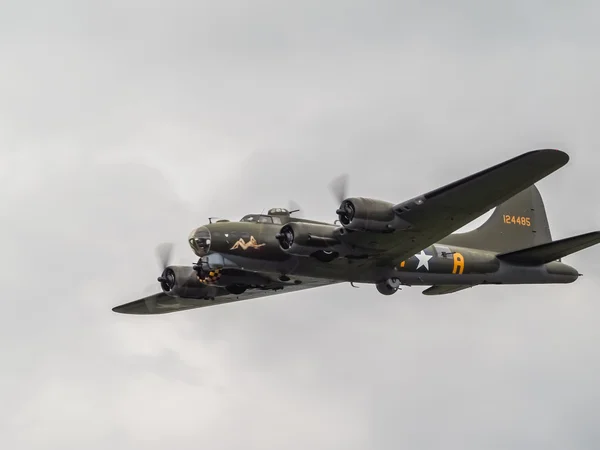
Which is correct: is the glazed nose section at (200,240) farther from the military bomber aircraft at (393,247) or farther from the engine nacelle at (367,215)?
the engine nacelle at (367,215)

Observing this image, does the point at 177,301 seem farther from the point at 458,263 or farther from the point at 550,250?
the point at 550,250

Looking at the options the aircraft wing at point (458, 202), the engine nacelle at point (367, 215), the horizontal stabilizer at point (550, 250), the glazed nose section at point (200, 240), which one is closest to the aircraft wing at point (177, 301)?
the glazed nose section at point (200, 240)

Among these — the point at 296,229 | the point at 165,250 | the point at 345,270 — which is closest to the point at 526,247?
the point at 345,270

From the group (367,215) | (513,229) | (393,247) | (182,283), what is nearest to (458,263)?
(393,247)

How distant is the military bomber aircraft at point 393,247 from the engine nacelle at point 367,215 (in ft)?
0.10

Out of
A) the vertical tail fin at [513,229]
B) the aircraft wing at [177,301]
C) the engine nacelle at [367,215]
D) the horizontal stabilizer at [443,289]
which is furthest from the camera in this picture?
the aircraft wing at [177,301]

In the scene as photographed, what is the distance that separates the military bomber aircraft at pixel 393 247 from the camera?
96.4 feet

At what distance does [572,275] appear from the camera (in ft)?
117

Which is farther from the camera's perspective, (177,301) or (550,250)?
(177,301)

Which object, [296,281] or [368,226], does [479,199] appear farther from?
[296,281]

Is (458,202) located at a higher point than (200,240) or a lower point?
lower

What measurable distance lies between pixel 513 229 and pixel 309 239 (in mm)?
10611

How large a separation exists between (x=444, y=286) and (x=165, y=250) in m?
10.9

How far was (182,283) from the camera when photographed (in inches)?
1426
